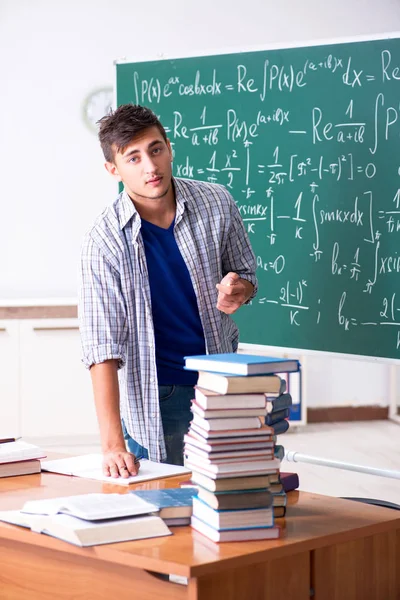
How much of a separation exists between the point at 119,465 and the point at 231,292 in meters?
0.54

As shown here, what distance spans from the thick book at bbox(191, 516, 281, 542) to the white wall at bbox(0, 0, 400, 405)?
14.2 feet

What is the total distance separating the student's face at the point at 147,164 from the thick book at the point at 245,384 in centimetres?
87

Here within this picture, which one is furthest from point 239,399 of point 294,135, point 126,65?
Answer: point 126,65

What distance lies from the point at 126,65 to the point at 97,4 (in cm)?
220

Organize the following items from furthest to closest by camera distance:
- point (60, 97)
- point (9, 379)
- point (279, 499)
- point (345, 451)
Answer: point (60, 97), point (345, 451), point (9, 379), point (279, 499)

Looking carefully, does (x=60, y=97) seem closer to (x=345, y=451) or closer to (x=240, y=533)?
(x=345, y=451)

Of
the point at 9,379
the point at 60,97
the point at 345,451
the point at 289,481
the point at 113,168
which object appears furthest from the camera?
the point at 60,97

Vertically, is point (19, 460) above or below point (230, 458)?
below

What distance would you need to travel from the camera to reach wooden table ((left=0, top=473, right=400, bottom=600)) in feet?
5.07

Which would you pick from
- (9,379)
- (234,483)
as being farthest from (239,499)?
(9,379)

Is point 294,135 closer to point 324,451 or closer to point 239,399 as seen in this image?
point 239,399

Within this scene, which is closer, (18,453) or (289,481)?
(289,481)

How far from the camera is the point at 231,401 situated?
5.39ft

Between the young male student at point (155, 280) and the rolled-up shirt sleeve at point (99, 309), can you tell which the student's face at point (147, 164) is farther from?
the rolled-up shirt sleeve at point (99, 309)
